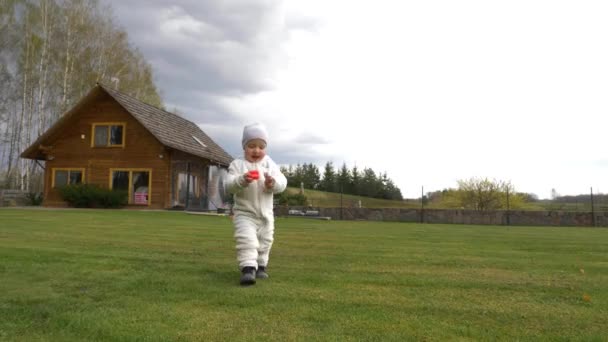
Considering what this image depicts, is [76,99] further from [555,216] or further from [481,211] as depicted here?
[555,216]

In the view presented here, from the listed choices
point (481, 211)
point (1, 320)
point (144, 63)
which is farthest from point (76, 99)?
point (1, 320)

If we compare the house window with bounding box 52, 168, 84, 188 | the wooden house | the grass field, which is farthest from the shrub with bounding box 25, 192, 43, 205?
the grass field

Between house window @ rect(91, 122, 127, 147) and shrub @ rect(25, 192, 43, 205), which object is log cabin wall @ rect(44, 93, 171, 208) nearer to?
house window @ rect(91, 122, 127, 147)

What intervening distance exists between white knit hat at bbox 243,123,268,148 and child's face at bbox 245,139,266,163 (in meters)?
0.03

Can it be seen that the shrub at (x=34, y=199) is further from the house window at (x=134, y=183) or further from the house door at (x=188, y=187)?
the house door at (x=188, y=187)

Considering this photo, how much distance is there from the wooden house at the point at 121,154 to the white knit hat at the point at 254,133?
1793cm

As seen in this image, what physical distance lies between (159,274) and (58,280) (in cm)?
83

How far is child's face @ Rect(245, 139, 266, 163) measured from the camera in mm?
4395

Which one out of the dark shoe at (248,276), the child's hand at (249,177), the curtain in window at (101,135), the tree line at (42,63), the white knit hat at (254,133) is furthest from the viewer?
the tree line at (42,63)

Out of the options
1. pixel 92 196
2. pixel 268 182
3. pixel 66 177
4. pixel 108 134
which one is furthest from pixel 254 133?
pixel 66 177

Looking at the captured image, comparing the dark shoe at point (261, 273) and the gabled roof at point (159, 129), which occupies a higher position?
the gabled roof at point (159, 129)

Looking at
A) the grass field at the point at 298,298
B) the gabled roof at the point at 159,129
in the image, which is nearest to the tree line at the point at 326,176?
the gabled roof at the point at 159,129

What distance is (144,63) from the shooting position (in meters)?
34.6

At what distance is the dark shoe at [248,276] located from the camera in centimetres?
374
